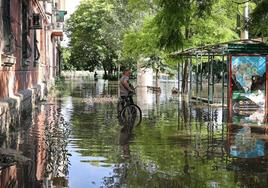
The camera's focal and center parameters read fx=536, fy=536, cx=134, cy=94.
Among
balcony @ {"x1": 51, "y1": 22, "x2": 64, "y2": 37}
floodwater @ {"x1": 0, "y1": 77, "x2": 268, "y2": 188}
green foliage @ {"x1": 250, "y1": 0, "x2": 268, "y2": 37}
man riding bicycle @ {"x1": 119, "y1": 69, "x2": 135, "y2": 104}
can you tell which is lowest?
floodwater @ {"x1": 0, "y1": 77, "x2": 268, "y2": 188}

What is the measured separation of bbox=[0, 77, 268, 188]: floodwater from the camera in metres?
8.20

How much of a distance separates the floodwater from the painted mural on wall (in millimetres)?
2838

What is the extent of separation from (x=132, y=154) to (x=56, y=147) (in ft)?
5.98

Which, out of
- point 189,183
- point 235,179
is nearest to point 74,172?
point 189,183

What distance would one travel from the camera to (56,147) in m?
11.4

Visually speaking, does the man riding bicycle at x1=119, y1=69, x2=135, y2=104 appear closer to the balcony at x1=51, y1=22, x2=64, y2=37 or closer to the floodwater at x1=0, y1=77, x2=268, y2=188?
the floodwater at x1=0, y1=77, x2=268, y2=188

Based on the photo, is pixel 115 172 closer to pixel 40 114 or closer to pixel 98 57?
pixel 40 114

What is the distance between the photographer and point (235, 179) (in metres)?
8.31

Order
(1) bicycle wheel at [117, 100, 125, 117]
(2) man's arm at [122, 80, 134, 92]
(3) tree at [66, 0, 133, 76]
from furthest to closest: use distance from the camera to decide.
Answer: (3) tree at [66, 0, 133, 76]
(1) bicycle wheel at [117, 100, 125, 117]
(2) man's arm at [122, 80, 134, 92]

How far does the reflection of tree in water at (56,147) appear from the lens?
354 inches

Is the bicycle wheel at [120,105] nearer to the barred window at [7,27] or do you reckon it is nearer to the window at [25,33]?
the window at [25,33]

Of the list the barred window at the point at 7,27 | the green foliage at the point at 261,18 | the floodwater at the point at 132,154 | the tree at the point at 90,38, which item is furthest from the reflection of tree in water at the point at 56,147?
the tree at the point at 90,38

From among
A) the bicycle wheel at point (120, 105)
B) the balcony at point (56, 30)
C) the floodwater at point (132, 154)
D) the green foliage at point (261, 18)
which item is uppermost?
the balcony at point (56, 30)

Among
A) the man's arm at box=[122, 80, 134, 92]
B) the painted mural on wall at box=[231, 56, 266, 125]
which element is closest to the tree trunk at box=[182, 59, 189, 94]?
the painted mural on wall at box=[231, 56, 266, 125]
